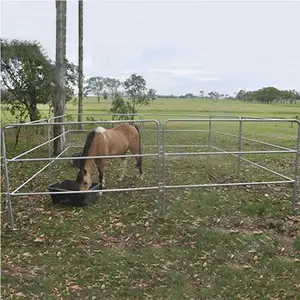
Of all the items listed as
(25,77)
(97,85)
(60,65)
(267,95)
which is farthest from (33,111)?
(267,95)

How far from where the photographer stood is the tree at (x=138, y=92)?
17000 millimetres

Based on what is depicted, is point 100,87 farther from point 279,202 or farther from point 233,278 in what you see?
point 233,278

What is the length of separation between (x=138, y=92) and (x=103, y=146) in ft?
41.6

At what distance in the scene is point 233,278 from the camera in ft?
10.00

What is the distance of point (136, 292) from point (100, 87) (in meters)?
22.8

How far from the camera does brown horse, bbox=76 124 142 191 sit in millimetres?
4625

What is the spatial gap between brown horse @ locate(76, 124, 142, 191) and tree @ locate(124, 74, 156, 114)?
34.8 ft

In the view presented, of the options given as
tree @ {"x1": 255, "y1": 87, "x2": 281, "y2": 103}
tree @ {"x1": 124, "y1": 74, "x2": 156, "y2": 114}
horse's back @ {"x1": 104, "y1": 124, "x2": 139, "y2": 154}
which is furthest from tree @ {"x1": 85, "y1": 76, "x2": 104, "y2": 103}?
tree @ {"x1": 255, "y1": 87, "x2": 281, "y2": 103}

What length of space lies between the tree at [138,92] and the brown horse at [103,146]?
10.6 meters

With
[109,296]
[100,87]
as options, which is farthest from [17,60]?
[100,87]

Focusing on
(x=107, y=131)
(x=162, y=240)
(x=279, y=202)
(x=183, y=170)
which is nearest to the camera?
(x=162, y=240)

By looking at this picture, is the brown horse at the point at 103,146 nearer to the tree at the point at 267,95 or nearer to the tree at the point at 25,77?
the tree at the point at 25,77

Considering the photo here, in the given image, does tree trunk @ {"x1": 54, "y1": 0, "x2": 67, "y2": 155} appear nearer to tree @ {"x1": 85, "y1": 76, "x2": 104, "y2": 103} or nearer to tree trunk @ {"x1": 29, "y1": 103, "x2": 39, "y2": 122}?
tree trunk @ {"x1": 29, "y1": 103, "x2": 39, "y2": 122}

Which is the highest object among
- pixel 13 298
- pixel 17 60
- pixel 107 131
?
pixel 17 60
